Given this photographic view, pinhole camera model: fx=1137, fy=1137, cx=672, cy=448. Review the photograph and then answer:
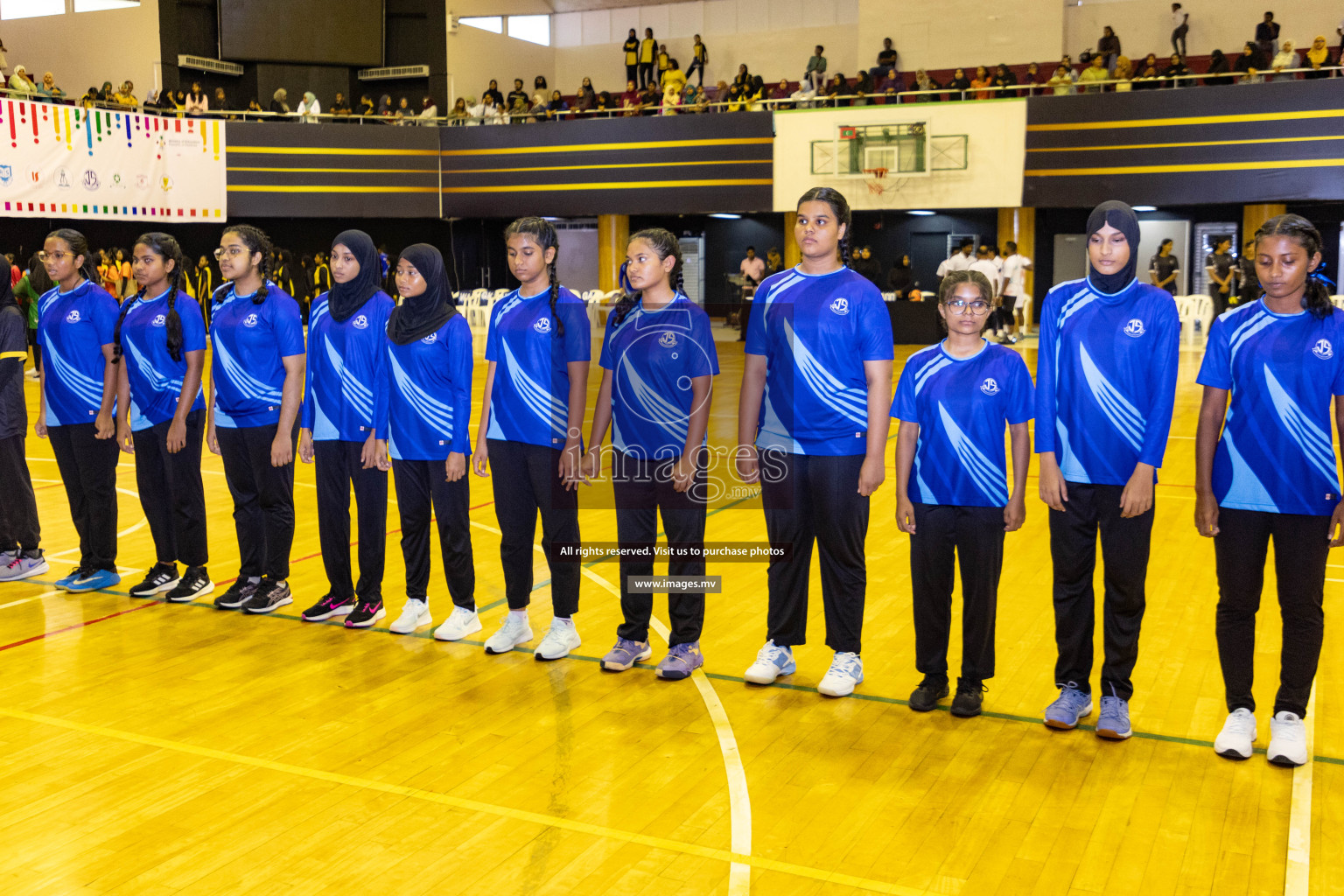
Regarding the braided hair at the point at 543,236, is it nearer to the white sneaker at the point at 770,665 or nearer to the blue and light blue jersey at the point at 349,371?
the blue and light blue jersey at the point at 349,371

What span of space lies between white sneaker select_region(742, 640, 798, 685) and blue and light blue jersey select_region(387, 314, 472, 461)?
1.38 m

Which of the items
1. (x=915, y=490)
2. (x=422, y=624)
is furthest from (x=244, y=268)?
(x=915, y=490)

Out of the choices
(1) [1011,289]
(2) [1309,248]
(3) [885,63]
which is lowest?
(2) [1309,248]

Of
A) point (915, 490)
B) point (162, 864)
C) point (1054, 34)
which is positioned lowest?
point (162, 864)

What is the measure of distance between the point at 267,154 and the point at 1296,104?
59.7 feet

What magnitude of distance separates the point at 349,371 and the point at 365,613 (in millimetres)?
1038

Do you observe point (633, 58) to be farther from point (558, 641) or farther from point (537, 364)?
point (558, 641)

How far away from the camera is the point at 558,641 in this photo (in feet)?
14.6

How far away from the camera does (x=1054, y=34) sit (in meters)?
22.3

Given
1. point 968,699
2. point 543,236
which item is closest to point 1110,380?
point 968,699

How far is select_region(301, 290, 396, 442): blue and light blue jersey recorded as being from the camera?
4.70 m

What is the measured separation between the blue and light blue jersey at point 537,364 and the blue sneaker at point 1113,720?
2.12m

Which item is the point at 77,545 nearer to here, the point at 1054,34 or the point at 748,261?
the point at 748,261

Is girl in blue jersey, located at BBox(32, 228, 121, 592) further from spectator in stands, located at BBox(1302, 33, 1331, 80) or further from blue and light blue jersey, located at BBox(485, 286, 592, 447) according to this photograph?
spectator in stands, located at BBox(1302, 33, 1331, 80)
